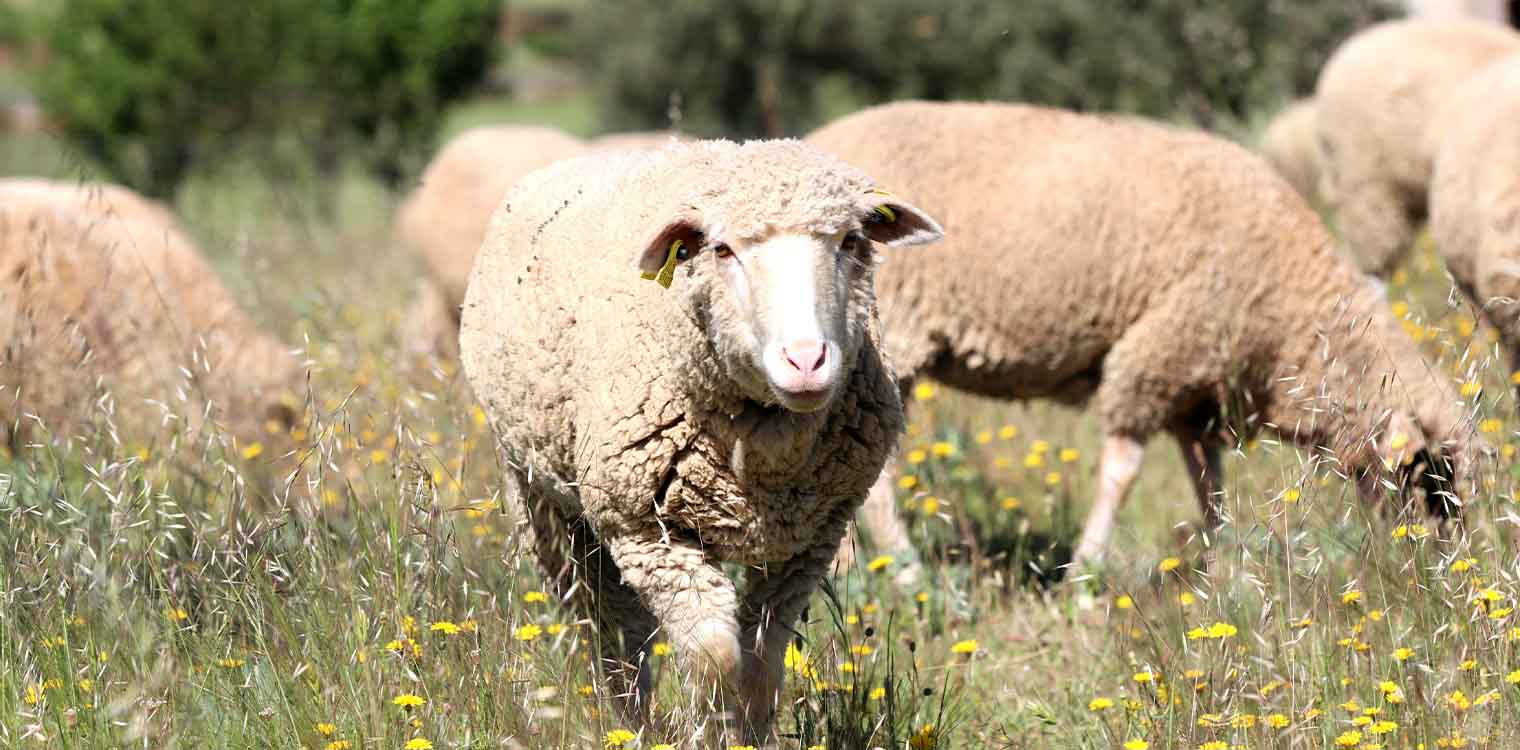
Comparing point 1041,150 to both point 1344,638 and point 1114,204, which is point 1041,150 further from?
point 1344,638

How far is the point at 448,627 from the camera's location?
3.29 meters

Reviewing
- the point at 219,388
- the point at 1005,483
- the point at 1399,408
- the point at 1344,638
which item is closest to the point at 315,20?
the point at 219,388

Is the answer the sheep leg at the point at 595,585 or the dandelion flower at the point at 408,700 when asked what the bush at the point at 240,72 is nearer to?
the sheep leg at the point at 595,585

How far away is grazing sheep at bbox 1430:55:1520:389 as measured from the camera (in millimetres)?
6047

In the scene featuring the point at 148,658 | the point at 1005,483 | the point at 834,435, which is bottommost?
the point at 1005,483

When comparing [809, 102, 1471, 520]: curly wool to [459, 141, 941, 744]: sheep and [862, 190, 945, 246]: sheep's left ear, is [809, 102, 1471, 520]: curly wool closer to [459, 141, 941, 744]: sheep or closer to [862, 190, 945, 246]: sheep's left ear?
[459, 141, 941, 744]: sheep

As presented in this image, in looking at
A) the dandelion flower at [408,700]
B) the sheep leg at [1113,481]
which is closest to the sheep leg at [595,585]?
the dandelion flower at [408,700]

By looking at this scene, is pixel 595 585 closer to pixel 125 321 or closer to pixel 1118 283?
pixel 1118 283

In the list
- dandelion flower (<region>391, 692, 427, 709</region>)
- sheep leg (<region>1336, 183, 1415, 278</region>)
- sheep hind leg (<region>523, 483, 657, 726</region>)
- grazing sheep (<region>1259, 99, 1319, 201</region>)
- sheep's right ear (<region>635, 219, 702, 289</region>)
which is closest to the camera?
dandelion flower (<region>391, 692, 427, 709</region>)

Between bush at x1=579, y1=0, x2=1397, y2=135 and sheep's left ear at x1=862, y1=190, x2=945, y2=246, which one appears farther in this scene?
bush at x1=579, y1=0, x2=1397, y2=135

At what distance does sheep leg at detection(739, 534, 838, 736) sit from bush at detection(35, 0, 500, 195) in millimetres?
12622

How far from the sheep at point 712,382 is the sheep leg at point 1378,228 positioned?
6.06m

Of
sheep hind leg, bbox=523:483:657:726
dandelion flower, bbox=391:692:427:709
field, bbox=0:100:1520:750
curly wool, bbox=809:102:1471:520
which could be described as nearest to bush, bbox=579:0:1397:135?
curly wool, bbox=809:102:1471:520

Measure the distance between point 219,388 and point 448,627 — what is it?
9.79 feet
